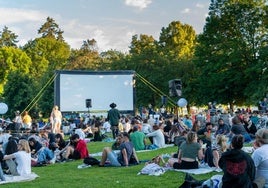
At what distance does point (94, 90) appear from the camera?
31.6 metres

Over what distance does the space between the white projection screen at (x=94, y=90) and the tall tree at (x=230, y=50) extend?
34.5 ft

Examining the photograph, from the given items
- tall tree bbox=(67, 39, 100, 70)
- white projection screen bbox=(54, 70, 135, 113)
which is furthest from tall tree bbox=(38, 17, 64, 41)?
white projection screen bbox=(54, 70, 135, 113)

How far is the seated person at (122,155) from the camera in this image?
39.3ft

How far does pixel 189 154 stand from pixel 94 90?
21.5 metres

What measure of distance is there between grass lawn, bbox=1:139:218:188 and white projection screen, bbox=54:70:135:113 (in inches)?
733

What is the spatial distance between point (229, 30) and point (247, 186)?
36.3 m

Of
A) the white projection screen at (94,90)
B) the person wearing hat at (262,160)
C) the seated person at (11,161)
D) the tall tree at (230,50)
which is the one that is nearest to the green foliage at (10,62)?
the tall tree at (230,50)

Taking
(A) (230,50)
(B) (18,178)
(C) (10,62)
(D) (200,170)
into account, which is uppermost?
(C) (10,62)

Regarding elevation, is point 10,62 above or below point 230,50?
above

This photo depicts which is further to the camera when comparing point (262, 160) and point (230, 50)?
point (230, 50)

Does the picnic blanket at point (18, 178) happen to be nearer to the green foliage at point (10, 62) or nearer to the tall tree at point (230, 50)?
the tall tree at point (230, 50)

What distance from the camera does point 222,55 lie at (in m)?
40.1

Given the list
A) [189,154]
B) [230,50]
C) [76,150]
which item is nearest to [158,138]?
[76,150]

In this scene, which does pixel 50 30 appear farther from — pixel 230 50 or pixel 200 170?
pixel 200 170
